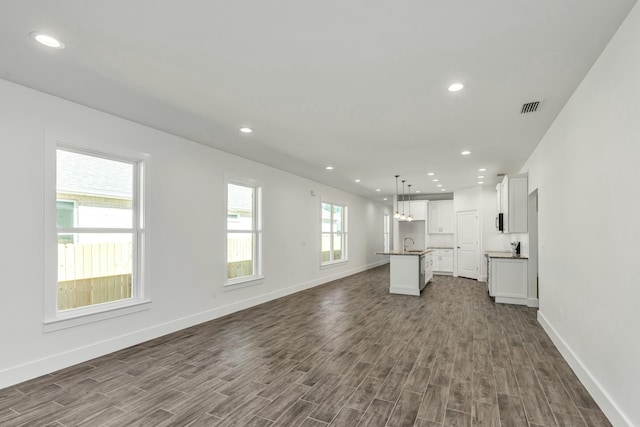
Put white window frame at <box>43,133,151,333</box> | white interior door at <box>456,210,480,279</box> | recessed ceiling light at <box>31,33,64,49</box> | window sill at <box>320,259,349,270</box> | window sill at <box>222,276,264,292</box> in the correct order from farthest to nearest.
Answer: white interior door at <box>456,210,480,279</box>, window sill at <box>320,259,349,270</box>, window sill at <box>222,276,264,292</box>, white window frame at <box>43,133,151,333</box>, recessed ceiling light at <box>31,33,64,49</box>

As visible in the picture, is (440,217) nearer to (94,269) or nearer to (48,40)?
(94,269)

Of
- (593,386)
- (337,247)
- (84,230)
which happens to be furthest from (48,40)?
(337,247)

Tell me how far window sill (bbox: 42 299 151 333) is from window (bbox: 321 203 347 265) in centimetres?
546

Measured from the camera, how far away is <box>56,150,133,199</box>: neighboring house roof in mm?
3551

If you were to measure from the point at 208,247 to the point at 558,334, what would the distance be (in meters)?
4.81

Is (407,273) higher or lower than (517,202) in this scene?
lower

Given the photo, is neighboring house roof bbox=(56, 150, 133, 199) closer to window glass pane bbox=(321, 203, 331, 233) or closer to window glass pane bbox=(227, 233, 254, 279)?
window glass pane bbox=(227, 233, 254, 279)

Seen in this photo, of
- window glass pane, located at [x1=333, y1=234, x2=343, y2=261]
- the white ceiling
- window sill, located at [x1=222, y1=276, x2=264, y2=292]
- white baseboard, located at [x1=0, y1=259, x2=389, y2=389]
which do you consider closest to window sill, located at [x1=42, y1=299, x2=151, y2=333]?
white baseboard, located at [x1=0, y1=259, x2=389, y2=389]

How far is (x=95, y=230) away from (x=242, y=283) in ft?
8.66

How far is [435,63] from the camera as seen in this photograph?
268 centimetres

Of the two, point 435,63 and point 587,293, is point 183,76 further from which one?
point 587,293

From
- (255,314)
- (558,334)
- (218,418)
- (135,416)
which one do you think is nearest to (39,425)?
(135,416)

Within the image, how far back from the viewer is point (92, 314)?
3.62m

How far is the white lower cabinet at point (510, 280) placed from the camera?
20.9 ft
